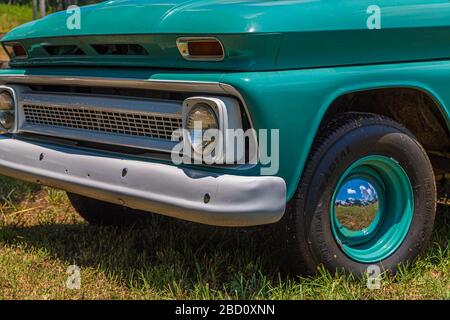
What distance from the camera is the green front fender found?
98.7 inches

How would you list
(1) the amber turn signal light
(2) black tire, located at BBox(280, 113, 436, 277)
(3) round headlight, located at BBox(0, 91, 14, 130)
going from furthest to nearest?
1. (3) round headlight, located at BBox(0, 91, 14, 130)
2. (2) black tire, located at BBox(280, 113, 436, 277)
3. (1) the amber turn signal light

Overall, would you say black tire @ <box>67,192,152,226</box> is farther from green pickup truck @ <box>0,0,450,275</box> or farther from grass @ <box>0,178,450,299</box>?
green pickup truck @ <box>0,0,450,275</box>

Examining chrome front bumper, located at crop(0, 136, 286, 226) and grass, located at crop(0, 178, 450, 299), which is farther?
grass, located at crop(0, 178, 450, 299)

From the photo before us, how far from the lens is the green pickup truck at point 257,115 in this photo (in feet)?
8.32

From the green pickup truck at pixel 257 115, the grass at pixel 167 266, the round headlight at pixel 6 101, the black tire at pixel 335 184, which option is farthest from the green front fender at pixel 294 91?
the round headlight at pixel 6 101

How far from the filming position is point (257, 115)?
8.21 ft

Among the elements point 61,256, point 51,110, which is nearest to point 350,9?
point 51,110

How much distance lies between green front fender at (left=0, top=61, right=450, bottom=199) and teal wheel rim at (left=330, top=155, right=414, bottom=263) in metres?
0.32

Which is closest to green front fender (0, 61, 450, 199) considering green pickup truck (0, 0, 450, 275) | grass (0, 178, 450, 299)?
green pickup truck (0, 0, 450, 275)

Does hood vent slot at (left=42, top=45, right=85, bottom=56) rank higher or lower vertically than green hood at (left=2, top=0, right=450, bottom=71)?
lower

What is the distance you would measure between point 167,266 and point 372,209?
0.96m

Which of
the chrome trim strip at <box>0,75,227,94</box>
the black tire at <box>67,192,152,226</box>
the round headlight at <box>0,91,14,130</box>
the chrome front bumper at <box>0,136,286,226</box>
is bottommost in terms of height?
the black tire at <box>67,192,152,226</box>

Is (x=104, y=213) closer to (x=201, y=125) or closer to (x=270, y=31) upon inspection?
(x=201, y=125)

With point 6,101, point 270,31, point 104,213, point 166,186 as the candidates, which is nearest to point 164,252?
point 104,213
